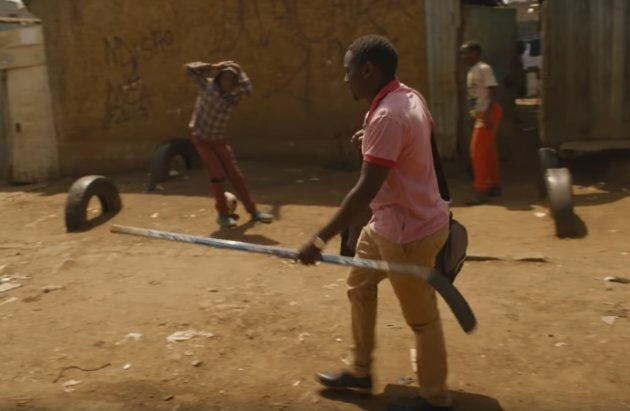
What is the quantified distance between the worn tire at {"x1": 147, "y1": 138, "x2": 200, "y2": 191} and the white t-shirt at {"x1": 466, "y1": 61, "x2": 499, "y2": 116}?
3585 mm

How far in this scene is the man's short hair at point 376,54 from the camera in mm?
2754

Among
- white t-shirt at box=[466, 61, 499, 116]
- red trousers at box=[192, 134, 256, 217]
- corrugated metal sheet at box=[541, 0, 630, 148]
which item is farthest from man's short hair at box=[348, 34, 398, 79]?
corrugated metal sheet at box=[541, 0, 630, 148]

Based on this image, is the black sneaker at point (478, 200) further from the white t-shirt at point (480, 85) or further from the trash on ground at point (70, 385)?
the trash on ground at point (70, 385)

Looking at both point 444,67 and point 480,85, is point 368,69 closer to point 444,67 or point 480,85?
point 480,85

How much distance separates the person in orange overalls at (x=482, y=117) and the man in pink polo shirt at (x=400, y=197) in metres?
4.41

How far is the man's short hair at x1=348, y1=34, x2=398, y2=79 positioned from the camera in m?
2.75

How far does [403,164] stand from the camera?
9.12 ft

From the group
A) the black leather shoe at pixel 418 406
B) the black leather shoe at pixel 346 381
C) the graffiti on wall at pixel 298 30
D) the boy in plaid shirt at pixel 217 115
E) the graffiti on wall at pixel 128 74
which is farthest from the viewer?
the graffiti on wall at pixel 128 74

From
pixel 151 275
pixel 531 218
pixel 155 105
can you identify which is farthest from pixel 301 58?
pixel 151 275

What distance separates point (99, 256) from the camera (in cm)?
597

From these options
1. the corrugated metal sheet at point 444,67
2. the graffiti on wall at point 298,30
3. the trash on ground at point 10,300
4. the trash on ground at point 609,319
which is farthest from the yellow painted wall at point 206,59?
the trash on ground at point 609,319

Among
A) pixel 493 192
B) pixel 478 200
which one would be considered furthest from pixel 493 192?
pixel 478 200

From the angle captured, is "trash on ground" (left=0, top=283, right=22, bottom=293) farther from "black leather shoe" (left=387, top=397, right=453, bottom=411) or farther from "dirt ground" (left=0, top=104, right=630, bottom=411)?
"black leather shoe" (left=387, top=397, right=453, bottom=411)

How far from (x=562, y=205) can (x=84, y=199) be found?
4.44 metres
